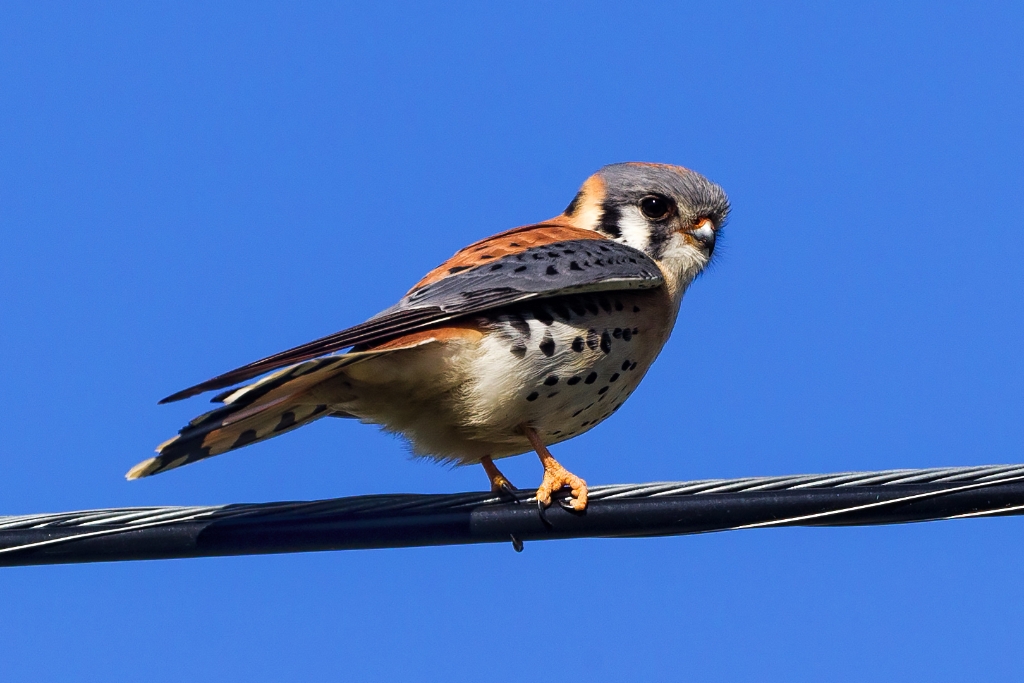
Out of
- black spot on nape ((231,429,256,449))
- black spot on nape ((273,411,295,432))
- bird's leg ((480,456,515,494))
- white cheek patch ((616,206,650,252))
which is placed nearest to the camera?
black spot on nape ((231,429,256,449))

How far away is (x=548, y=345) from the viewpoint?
4.93 metres

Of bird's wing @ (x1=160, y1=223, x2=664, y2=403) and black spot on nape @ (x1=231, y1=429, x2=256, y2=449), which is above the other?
bird's wing @ (x1=160, y1=223, x2=664, y2=403)

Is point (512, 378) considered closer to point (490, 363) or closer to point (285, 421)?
point (490, 363)

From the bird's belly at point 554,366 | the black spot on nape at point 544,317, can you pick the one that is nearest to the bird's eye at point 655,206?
the bird's belly at point 554,366

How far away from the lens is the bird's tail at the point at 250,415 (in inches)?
165

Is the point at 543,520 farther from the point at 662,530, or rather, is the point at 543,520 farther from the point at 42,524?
the point at 42,524

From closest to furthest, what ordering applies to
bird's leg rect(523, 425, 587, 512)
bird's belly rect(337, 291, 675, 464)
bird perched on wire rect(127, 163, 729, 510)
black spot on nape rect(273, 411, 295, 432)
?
bird's leg rect(523, 425, 587, 512) → bird perched on wire rect(127, 163, 729, 510) → black spot on nape rect(273, 411, 295, 432) → bird's belly rect(337, 291, 675, 464)

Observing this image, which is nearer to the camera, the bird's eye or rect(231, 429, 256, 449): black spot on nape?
rect(231, 429, 256, 449): black spot on nape

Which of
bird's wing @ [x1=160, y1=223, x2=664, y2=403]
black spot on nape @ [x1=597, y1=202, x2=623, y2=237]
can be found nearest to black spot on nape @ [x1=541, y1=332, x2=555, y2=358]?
bird's wing @ [x1=160, y1=223, x2=664, y2=403]

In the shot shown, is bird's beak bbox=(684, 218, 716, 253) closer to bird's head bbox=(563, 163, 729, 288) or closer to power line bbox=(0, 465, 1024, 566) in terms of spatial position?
bird's head bbox=(563, 163, 729, 288)

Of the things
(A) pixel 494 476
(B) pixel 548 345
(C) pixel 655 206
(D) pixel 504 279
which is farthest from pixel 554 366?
(C) pixel 655 206

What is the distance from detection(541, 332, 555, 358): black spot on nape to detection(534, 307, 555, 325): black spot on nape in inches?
2.2

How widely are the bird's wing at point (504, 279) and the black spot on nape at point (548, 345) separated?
17 cm

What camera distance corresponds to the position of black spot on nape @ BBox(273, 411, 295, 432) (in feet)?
15.5
